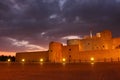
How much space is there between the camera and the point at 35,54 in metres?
49.4

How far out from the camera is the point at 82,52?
43156 millimetres

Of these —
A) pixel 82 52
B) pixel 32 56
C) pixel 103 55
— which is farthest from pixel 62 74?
pixel 32 56

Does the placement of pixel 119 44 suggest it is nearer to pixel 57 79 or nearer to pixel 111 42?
pixel 111 42

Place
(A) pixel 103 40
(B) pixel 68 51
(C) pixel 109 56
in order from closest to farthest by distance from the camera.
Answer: (C) pixel 109 56, (B) pixel 68 51, (A) pixel 103 40

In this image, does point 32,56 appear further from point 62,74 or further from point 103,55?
point 62,74

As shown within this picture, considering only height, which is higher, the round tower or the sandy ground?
the round tower

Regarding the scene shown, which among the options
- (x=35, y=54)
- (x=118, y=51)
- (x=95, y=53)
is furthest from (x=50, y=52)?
(x=118, y=51)

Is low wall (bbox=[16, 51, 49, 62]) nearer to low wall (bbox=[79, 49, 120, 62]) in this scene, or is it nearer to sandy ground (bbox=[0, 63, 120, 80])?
low wall (bbox=[79, 49, 120, 62])

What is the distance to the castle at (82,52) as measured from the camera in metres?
41.1

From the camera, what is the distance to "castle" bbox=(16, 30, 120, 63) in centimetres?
4109

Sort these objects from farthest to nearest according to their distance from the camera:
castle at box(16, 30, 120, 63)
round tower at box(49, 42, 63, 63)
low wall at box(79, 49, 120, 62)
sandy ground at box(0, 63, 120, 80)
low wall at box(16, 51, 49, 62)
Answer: low wall at box(16, 51, 49, 62)
round tower at box(49, 42, 63, 63)
castle at box(16, 30, 120, 63)
low wall at box(79, 49, 120, 62)
sandy ground at box(0, 63, 120, 80)

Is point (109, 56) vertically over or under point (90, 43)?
under

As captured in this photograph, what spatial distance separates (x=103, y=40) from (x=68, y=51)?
8.98 metres

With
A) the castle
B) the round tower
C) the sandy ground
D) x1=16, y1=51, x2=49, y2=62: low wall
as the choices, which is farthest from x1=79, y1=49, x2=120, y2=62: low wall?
the sandy ground
